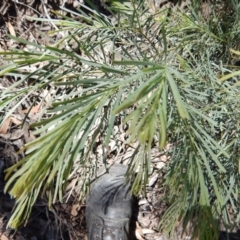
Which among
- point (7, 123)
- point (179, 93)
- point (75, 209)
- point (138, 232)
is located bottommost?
point (138, 232)

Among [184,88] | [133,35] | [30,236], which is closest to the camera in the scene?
[184,88]

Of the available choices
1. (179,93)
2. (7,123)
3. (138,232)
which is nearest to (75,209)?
(138,232)

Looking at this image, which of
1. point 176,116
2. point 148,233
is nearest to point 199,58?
point 176,116

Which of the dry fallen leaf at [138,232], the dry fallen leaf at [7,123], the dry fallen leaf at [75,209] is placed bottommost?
the dry fallen leaf at [138,232]

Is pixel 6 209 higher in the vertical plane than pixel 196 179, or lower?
lower

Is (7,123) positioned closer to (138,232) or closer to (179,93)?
(138,232)

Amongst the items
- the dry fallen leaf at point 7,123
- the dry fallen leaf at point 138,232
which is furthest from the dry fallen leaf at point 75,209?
the dry fallen leaf at point 7,123

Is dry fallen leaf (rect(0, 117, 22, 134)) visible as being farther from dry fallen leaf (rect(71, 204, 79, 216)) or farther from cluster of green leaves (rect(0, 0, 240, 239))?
cluster of green leaves (rect(0, 0, 240, 239))

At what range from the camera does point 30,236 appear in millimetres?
2014

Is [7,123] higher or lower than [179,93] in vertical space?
lower

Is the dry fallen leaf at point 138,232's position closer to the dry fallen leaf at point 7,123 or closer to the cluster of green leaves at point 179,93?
the cluster of green leaves at point 179,93

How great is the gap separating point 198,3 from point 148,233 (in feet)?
2.87

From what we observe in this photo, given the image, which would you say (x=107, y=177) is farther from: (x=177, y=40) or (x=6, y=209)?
(x=177, y=40)

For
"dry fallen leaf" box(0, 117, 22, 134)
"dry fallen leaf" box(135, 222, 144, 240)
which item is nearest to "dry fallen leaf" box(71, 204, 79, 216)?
"dry fallen leaf" box(135, 222, 144, 240)
